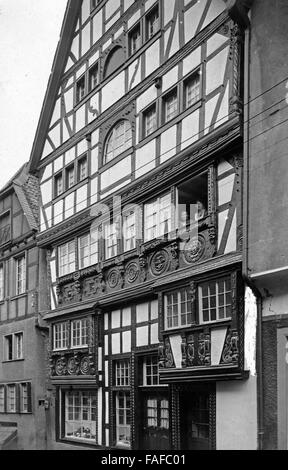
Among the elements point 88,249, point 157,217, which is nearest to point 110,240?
point 88,249

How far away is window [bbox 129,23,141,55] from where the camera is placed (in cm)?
1836

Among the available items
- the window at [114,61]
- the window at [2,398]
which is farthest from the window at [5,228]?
the window at [114,61]

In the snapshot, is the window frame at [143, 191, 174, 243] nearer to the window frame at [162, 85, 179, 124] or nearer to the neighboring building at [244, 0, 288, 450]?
the window frame at [162, 85, 179, 124]

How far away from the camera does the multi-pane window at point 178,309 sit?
1475 cm

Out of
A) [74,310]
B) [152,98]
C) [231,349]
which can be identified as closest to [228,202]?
[231,349]

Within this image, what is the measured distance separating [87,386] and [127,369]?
6.09 ft

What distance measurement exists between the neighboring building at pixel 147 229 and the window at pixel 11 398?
2.39 meters

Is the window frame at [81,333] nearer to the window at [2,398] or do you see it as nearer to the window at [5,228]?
the window at [2,398]

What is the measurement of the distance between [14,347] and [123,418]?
7.39 metres

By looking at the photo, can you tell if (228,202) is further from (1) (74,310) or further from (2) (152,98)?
(1) (74,310)

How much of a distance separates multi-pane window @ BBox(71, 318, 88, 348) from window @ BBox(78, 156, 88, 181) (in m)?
4.53

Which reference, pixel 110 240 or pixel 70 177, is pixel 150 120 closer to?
pixel 110 240

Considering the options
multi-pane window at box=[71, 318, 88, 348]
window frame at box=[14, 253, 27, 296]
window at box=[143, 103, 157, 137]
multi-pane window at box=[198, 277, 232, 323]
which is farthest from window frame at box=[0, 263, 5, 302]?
multi-pane window at box=[198, 277, 232, 323]

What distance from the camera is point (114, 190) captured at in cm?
1839
